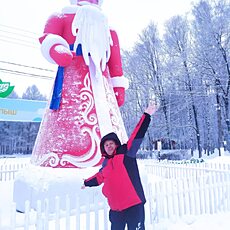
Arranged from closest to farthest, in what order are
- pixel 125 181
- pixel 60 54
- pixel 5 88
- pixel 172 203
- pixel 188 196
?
pixel 125 181 < pixel 172 203 < pixel 60 54 < pixel 188 196 < pixel 5 88

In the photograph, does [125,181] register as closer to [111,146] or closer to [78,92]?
[111,146]

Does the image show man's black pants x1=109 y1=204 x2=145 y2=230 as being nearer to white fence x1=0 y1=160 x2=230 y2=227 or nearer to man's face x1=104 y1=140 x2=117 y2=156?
man's face x1=104 y1=140 x2=117 y2=156

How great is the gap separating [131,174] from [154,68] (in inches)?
805

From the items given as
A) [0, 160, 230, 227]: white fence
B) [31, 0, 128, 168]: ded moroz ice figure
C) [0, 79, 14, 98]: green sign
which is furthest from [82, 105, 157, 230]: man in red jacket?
[0, 79, 14, 98]: green sign

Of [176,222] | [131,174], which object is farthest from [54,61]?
[176,222]

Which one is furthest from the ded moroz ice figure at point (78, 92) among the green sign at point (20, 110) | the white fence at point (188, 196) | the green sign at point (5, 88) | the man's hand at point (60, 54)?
the green sign at point (20, 110)

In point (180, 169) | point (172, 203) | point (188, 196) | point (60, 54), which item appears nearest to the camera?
point (172, 203)

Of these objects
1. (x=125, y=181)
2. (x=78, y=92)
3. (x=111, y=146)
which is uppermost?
(x=78, y=92)

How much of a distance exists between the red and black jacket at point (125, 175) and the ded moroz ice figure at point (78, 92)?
6.11ft

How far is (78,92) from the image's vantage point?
480 cm

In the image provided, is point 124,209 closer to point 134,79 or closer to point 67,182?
point 67,182

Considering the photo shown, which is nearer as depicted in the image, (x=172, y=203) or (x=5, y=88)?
(x=172, y=203)

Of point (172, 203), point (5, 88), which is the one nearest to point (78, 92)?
point (172, 203)

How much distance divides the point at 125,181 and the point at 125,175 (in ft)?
0.19
